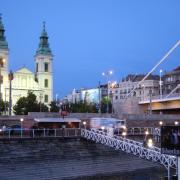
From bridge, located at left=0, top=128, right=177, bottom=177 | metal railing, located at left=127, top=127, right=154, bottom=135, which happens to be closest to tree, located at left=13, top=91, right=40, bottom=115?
metal railing, located at left=127, top=127, right=154, bottom=135

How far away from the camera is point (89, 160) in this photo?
5197 cm

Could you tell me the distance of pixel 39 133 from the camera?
174ft

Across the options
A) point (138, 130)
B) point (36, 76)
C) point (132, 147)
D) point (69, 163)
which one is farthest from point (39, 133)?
point (36, 76)

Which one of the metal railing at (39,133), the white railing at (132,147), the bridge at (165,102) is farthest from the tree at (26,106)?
the white railing at (132,147)

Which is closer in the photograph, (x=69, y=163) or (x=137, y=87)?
(x=69, y=163)

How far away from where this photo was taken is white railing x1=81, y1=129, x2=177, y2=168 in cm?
4167

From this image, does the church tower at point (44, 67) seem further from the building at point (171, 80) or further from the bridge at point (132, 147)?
the bridge at point (132, 147)

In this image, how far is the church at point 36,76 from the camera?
149m

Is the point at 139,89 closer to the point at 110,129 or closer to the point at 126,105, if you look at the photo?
the point at 126,105

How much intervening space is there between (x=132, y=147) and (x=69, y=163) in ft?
23.3

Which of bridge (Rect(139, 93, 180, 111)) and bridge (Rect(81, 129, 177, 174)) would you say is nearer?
bridge (Rect(81, 129, 177, 174))

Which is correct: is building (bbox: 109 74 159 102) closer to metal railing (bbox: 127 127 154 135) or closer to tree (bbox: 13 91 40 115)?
tree (bbox: 13 91 40 115)

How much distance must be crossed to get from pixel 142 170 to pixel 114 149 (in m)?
3.71

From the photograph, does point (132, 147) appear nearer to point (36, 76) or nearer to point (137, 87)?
point (137, 87)
